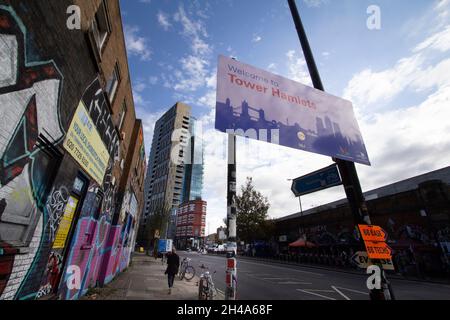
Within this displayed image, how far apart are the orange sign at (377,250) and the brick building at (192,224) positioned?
93833 millimetres

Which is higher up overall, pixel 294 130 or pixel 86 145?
pixel 86 145

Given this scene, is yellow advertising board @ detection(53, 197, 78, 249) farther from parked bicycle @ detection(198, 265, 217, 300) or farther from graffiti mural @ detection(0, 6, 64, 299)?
parked bicycle @ detection(198, 265, 217, 300)

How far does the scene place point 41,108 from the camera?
327 cm

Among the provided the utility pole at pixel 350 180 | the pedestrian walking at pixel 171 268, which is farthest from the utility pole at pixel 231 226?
the pedestrian walking at pixel 171 268

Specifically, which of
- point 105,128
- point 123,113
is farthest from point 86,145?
point 123,113

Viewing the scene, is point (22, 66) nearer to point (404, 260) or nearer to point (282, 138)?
point (282, 138)

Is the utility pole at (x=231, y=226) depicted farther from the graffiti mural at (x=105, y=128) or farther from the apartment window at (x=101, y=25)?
the apartment window at (x=101, y=25)

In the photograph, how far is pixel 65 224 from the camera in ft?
16.8

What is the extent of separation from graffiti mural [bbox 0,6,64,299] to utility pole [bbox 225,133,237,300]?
3.22m

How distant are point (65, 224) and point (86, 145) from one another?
199cm

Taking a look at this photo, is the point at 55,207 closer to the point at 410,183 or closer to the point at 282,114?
the point at 282,114

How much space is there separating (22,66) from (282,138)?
3.99m

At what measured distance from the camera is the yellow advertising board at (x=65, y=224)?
15.8 feet
